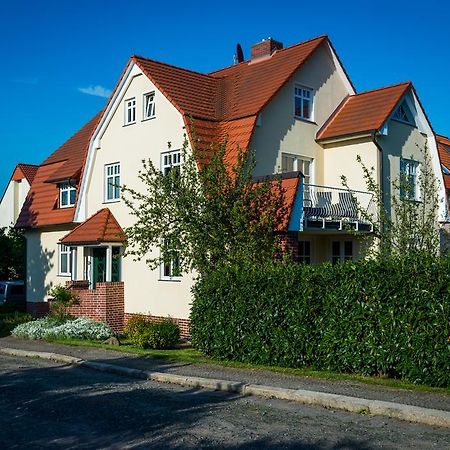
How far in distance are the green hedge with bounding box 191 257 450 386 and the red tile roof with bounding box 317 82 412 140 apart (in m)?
9.16

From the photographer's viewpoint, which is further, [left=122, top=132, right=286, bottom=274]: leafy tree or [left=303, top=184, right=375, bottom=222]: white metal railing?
[left=303, top=184, right=375, bottom=222]: white metal railing

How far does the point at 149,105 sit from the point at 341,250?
27.5 feet

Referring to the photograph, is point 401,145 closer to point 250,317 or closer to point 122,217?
point 122,217

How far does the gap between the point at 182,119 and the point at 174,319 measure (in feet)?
21.3

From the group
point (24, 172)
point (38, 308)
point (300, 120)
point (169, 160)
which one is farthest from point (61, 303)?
point (24, 172)

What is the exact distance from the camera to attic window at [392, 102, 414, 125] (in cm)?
2357

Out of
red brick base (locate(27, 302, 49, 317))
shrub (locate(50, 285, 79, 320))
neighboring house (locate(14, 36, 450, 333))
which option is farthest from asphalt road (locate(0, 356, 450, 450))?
red brick base (locate(27, 302, 49, 317))

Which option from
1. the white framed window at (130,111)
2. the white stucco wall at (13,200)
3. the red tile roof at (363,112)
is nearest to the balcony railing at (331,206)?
the red tile roof at (363,112)

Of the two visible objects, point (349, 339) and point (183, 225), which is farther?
point (183, 225)

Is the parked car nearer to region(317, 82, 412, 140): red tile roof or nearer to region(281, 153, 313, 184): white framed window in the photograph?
region(281, 153, 313, 184): white framed window

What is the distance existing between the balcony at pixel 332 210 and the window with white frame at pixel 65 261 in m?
10.9

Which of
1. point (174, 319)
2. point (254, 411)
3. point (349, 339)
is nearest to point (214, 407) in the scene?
point (254, 411)

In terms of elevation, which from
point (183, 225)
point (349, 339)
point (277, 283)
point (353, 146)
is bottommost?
point (349, 339)

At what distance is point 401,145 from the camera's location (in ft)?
77.3
